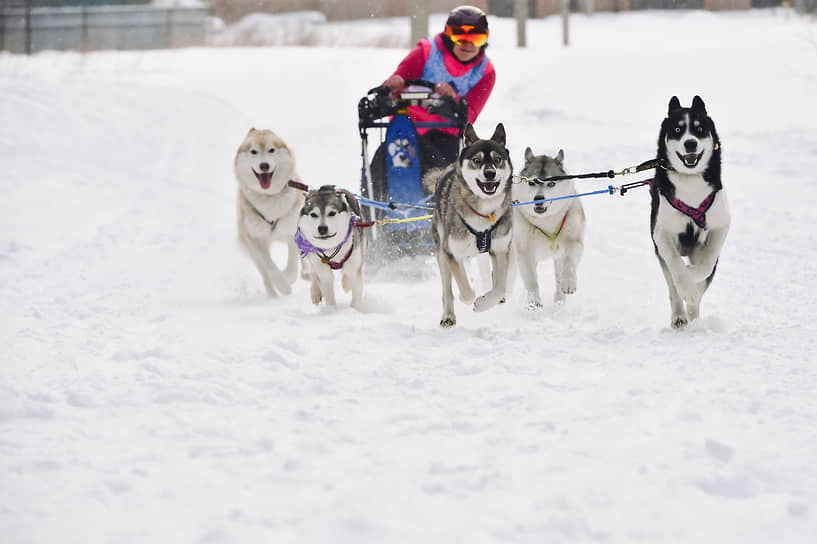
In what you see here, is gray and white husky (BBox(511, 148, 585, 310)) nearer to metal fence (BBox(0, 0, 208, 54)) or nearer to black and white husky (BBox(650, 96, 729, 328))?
black and white husky (BBox(650, 96, 729, 328))

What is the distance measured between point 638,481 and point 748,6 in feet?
93.5

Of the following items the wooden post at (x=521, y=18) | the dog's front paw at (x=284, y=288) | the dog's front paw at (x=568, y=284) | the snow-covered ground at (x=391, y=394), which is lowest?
the snow-covered ground at (x=391, y=394)

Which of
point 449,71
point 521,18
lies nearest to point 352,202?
point 449,71

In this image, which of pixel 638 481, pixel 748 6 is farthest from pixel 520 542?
pixel 748 6

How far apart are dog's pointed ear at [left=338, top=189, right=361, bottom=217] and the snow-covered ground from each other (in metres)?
Answer: 0.60

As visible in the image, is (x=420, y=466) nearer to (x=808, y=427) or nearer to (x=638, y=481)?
(x=638, y=481)

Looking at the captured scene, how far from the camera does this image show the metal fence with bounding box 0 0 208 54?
83.8ft

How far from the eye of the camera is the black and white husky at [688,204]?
4180 mm

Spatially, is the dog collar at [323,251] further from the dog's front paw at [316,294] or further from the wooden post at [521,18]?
the wooden post at [521,18]

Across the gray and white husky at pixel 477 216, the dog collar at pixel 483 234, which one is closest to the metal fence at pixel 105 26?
the gray and white husky at pixel 477 216

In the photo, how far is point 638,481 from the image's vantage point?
243 centimetres

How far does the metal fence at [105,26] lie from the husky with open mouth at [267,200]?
21.8 metres

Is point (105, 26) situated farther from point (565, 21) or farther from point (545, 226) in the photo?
point (545, 226)

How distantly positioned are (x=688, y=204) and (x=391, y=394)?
1.85 metres
